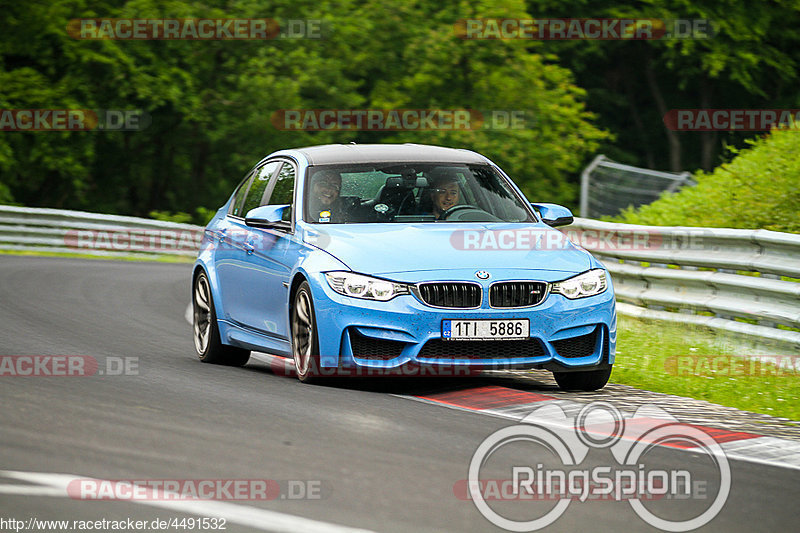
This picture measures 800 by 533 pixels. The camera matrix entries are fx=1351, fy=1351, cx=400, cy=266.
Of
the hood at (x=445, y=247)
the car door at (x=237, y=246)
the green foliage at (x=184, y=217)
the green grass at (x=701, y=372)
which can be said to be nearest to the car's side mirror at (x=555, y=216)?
the hood at (x=445, y=247)

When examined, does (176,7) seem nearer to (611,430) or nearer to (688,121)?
(688,121)

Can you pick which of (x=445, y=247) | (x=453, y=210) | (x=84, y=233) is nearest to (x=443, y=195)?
(x=453, y=210)

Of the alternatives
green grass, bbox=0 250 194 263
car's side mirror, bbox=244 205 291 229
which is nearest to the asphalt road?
car's side mirror, bbox=244 205 291 229

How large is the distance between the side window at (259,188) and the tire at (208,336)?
28.2 inches

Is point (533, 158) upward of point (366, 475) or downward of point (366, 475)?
downward

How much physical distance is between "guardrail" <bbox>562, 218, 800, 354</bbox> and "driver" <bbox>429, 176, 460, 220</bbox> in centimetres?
281

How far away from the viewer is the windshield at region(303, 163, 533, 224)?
9.70 m

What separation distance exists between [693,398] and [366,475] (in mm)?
3670

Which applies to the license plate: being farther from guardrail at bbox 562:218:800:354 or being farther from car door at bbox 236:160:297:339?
guardrail at bbox 562:218:800:354

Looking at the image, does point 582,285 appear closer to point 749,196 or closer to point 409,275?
point 409,275

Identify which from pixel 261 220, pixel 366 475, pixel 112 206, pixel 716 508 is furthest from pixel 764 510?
pixel 112 206

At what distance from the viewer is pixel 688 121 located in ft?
162

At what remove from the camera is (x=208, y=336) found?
1098 cm

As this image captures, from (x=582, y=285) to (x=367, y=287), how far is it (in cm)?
143
